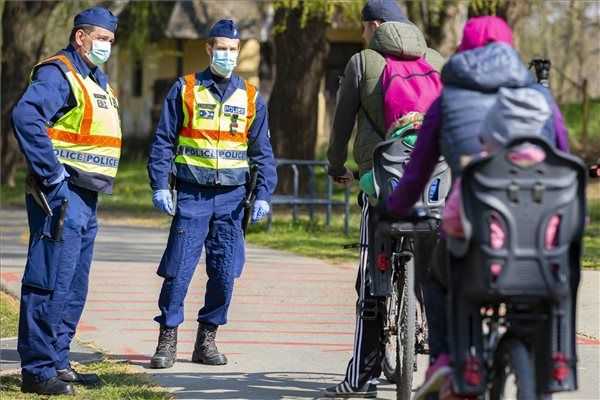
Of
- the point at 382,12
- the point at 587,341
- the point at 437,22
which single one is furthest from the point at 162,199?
the point at 437,22

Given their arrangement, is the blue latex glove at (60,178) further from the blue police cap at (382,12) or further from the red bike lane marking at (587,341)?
the red bike lane marking at (587,341)

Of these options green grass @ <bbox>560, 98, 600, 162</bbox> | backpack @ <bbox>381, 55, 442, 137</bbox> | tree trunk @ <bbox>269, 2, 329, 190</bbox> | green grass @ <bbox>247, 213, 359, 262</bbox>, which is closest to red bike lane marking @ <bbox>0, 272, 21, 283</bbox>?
green grass @ <bbox>247, 213, 359, 262</bbox>

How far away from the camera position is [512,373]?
5.58 meters

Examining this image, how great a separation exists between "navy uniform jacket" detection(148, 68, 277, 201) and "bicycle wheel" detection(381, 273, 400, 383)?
1718 mm

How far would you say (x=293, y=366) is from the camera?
9133mm

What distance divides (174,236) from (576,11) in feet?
71.7

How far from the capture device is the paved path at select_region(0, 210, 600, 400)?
28.4ft

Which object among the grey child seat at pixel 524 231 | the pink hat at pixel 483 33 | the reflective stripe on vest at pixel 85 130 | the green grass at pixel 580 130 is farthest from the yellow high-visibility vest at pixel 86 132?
the green grass at pixel 580 130

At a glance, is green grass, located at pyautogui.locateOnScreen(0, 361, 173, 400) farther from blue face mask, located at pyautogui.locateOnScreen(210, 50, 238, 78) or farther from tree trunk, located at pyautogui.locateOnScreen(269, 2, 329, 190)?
tree trunk, located at pyautogui.locateOnScreen(269, 2, 329, 190)

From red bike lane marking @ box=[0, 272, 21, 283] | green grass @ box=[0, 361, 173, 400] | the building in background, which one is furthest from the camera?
the building in background

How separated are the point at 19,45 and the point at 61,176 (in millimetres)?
22380

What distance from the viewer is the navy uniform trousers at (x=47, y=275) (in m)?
8.16

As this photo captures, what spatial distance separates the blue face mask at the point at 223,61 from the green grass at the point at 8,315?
8.16 ft

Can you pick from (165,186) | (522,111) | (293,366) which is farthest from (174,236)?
(522,111)
